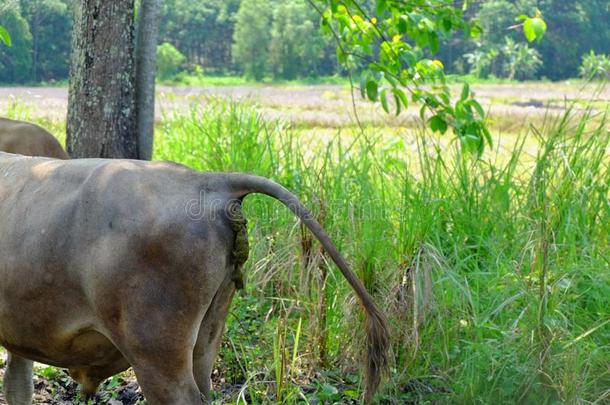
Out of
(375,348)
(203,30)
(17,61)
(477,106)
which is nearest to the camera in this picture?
(375,348)

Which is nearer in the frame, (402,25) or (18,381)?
(18,381)

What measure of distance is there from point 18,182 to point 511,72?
8426 cm

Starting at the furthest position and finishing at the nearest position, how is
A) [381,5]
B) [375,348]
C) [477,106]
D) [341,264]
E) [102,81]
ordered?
[102,81] → [381,5] → [477,106] → [375,348] → [341,264]

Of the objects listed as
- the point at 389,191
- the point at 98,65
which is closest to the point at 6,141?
the point at 98,65

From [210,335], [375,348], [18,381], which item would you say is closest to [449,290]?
[375,348]

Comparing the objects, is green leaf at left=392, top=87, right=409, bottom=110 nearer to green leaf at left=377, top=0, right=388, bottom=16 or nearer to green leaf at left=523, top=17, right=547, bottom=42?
green leaf at left=377, top=0, right=388, bottom=16

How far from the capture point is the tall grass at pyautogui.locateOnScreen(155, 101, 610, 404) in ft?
13.0

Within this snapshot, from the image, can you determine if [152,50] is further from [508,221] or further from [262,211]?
[508,221]

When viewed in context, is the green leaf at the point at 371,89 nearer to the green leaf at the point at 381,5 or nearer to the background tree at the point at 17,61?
the green leaf at the point at 381,5

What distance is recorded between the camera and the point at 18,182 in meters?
3.46

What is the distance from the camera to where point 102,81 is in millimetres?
5875

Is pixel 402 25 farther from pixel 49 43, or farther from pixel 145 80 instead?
pixel 49 43

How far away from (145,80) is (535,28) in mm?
2617

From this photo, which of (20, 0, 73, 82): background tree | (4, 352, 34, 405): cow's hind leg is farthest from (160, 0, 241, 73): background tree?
(4, 352, 34, 405): cow's hind leg
